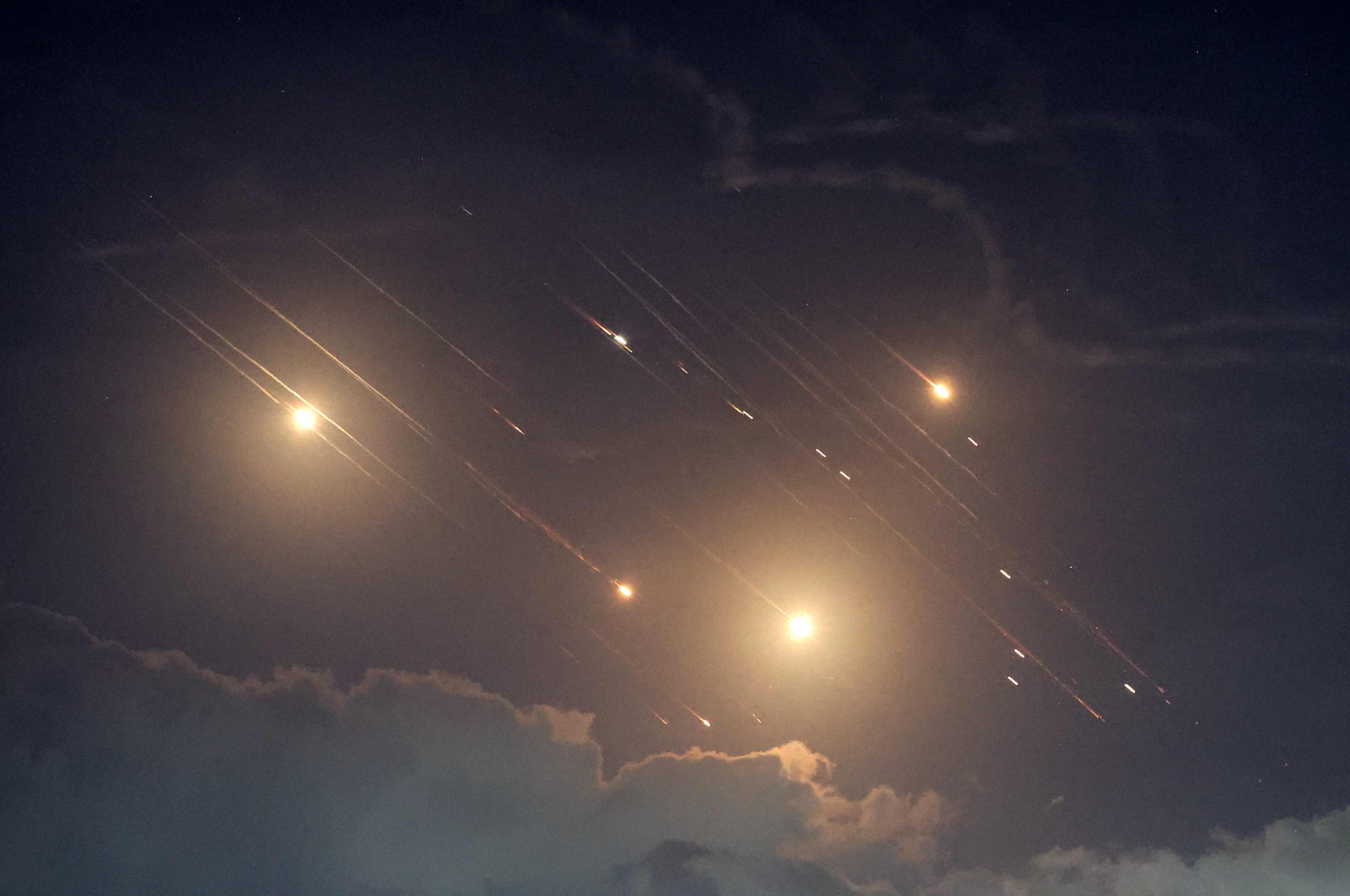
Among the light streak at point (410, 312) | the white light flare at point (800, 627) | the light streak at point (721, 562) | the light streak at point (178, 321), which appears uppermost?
the light streak at point (410, 312)

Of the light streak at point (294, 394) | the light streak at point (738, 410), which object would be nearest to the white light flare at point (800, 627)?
the light streak at point (738, 410)

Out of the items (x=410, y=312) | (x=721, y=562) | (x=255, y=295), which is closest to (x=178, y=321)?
(x=255, y=295)

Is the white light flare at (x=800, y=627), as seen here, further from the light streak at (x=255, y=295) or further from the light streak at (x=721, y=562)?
the light streak at (x=255, y=295)

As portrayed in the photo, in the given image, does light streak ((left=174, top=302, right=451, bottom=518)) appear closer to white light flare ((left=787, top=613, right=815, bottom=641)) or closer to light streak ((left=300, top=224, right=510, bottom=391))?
light streak ((left=300, top=224, right=510, bottom=391))

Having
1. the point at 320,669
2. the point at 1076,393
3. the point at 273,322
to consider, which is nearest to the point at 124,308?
the point at 273,322

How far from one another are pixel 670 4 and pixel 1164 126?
11.2 feet

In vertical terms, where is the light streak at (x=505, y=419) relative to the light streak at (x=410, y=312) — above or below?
below

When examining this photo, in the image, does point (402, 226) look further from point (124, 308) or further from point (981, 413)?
point (981, 413)

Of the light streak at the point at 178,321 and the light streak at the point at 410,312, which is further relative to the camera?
the light streak at the point at 178,321

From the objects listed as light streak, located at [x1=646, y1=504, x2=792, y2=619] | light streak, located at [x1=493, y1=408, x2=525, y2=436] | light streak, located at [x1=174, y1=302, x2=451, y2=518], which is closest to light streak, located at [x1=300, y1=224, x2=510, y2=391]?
light streak, located at [x1=493, y1=408, x2=525, y2=436]

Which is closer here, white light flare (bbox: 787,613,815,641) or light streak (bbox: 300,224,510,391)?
light streak (bbox: 300,224,510,391)

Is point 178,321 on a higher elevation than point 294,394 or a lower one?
higher

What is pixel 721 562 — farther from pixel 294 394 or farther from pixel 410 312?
pixel 294 394

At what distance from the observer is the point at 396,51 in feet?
18.3
